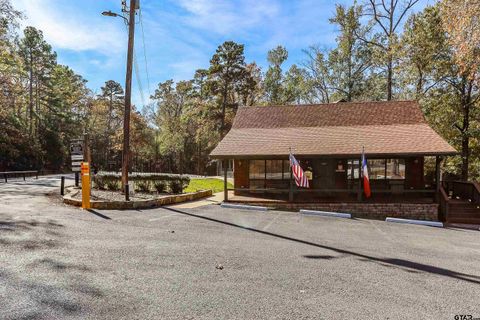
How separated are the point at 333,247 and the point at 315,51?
3048 centimetres

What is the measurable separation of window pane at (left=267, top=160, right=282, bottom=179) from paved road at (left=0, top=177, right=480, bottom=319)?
26.6 ft

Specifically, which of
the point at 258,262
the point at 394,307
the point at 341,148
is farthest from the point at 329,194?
the point at 394,307

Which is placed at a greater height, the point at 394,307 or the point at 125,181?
the point at 125,181

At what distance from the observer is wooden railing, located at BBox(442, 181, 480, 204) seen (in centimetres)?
1577

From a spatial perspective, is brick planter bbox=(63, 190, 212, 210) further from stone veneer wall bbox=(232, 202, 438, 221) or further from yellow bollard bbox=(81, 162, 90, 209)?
stone veneer wall bbox=(232, 202, 438, 221)

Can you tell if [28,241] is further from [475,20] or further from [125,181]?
[475,20]

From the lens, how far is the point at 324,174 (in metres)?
18.1

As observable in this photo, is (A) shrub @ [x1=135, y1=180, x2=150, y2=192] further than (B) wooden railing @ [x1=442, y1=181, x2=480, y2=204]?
Yes

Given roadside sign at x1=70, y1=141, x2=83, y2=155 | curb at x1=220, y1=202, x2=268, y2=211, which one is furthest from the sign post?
curb at x1=220, y1=202, x2=268, y2=211

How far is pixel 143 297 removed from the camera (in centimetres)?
465

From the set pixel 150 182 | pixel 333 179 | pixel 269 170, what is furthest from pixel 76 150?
pixel 333 179

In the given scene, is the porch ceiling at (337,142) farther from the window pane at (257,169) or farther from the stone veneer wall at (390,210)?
the stone veneer wall at (390,210)

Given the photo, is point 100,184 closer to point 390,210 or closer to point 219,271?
point 219,271

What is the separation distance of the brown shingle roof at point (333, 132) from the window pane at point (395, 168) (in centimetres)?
142
